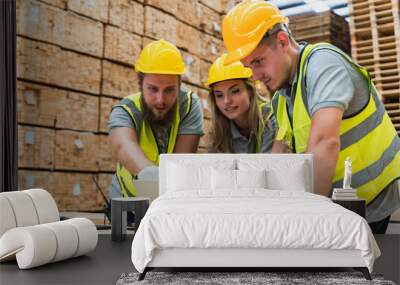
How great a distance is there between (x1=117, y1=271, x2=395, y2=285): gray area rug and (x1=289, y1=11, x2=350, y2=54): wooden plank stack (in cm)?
245

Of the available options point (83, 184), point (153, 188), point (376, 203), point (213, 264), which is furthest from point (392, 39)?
point (83, 184)

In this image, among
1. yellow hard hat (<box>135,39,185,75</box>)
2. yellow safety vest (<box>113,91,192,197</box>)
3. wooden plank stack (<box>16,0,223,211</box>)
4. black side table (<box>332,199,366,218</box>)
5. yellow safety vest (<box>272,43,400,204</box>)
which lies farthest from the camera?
wooden plank stack (<box>16,0,223,211</box>)

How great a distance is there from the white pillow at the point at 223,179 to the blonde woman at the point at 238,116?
2.32 feet

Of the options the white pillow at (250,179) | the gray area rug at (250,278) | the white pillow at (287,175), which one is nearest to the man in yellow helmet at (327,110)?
the white pillow at (287,175)

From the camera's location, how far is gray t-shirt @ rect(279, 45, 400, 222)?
442cm

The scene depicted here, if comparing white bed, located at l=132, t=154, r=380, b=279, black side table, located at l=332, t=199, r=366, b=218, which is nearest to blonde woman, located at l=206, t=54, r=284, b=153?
black side table, located at l=332, t=199, r=366, b=218

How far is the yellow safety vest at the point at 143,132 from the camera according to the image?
5086 millimetres

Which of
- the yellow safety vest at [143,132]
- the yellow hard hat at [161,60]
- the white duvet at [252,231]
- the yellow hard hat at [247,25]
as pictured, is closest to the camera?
the white duvet at [252,231]

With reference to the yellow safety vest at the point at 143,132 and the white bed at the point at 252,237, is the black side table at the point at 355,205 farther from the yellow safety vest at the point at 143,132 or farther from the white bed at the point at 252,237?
the yellow safety vest at the point at 143,132

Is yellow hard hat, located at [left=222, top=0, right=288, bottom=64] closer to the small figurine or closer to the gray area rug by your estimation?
the small figurine

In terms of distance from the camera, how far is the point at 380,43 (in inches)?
194

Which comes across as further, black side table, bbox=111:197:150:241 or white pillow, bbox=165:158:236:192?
black side table, bbox=111:197:150:241

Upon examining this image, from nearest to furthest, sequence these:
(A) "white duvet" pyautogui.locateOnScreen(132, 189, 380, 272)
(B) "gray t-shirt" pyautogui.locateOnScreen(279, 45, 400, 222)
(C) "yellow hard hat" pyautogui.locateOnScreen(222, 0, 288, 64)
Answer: (A) "white duvet" pyautogui.locateOnScreen(132, 189, 380, 272)
(B) "gray t-shirt" pyautogui.locateOnScreen(279, 45, 400, 222)
(C) "yellow hard hat" pyautogui.locateOnScreen(222, 0, 288, 64)

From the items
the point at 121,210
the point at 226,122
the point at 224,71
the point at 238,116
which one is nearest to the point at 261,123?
the point at 238,116
